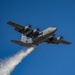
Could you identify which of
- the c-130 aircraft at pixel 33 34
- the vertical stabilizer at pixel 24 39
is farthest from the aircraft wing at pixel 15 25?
the vertical stabilizer at pixel 24 39

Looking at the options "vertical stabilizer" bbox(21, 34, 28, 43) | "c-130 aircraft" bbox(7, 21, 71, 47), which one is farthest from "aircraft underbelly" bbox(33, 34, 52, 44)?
"vertical stabilizer" bbox(21, 34, 28, 43)

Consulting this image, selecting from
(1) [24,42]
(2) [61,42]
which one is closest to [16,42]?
(1) [24,42]

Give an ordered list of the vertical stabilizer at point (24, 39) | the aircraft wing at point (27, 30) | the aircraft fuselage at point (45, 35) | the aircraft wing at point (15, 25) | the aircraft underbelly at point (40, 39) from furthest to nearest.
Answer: the vertical stabilizer at point (24, 39)
the aircraft wing at point (27, 30)
the aircraft underbelly at point (40, 39)
the aircraft fuselage at point (45, 35)
the aircraft wing at point (15, 25)

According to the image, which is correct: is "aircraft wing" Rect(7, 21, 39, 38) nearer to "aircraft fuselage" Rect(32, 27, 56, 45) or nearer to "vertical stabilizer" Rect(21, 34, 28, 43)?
"aircraft fuselage" Rect(32, 27, 56, 45)

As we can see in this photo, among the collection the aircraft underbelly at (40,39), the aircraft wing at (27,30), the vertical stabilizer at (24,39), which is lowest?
the aircraft underbelly at (40,39)

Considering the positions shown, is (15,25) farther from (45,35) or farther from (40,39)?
(45,35)

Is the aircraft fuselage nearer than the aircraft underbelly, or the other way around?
the aircraft fuselage

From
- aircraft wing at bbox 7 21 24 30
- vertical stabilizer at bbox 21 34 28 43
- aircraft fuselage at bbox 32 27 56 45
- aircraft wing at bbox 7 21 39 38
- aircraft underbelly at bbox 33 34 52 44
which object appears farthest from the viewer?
vertical stabilizer at bbox 21 34 28 43

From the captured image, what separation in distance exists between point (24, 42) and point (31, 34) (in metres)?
3.61

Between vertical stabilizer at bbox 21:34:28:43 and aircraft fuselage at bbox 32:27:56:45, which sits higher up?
vertical stabilizer at bbox 21:34:28:43

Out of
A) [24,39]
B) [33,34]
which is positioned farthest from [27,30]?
[24,39]

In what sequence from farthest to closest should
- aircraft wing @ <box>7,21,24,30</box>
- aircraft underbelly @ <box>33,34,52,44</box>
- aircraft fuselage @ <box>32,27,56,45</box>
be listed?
aircraft underbelly @ <box>33,34,52,44</box> < aircraft fuselage @ <box>32,27,56,45</box> < aircraft wing @ <box>7,21,24,30</box>

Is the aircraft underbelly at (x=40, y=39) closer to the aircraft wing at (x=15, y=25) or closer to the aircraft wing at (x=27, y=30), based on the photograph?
the aircraft wing at (x=27, y=30)

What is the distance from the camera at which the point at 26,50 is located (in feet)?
429
